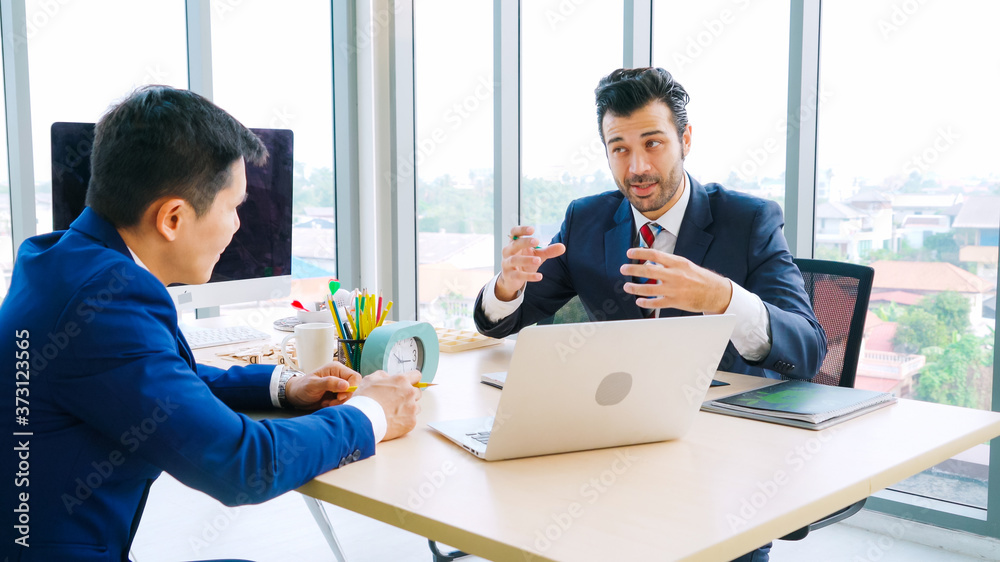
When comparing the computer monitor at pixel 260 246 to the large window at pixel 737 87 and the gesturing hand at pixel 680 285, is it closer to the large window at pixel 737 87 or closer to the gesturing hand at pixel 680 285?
the gesturing hand at pixel 680 285

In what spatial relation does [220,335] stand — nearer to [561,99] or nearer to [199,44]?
[199,44]

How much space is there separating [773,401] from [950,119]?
5.34ft

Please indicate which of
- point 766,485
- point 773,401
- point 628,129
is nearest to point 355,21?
point 628,129

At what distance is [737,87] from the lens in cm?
285

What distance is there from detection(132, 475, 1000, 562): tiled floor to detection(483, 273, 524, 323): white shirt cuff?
905 mm

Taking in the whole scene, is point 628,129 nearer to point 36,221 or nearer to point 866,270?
point 866,270

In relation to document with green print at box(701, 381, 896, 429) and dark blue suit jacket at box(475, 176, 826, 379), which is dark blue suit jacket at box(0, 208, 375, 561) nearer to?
document with green print at box(701, 381, 896, 429)

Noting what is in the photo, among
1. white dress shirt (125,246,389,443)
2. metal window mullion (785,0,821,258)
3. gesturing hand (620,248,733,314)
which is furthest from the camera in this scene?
metal window mullion (785,0,821,258)

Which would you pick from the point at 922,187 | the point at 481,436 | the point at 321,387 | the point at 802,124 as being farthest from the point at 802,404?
the point at 802,124

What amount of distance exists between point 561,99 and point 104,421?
2.78 meters

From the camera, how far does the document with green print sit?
1.24 m

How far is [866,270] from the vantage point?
172 cm

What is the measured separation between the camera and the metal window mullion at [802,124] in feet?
8.79

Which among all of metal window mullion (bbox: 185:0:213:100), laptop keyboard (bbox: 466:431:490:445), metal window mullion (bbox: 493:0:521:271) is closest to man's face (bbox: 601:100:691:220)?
laptop keyboard (bbox: 466:431:490:445)
